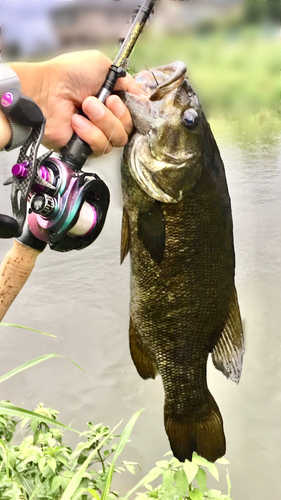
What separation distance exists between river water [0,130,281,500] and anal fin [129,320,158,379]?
1.61ft

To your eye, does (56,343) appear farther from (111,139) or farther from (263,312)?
(111,139)

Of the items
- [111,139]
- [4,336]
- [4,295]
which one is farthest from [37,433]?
[4,336]

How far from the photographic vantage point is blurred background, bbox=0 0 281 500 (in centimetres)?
142

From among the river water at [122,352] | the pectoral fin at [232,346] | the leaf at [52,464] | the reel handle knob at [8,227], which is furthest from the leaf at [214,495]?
the river water at [122,352]

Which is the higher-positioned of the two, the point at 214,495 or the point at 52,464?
the point at 52,464

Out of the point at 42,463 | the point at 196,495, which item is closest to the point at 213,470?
the point at 196,495

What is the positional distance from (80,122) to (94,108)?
1.7 inches

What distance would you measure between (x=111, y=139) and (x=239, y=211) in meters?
2.57

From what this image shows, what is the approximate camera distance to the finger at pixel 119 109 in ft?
2.60

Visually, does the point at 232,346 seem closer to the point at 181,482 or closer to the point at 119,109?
the point at 181,482

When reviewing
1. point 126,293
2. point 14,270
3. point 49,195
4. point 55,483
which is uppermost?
point 49,195

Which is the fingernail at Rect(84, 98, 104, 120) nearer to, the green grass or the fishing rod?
the fishing rod

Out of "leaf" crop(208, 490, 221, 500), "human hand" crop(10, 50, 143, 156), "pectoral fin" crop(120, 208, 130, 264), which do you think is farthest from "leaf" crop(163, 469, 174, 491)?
"human hand" crop(10, 50, 143, 156)

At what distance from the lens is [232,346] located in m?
0.98
